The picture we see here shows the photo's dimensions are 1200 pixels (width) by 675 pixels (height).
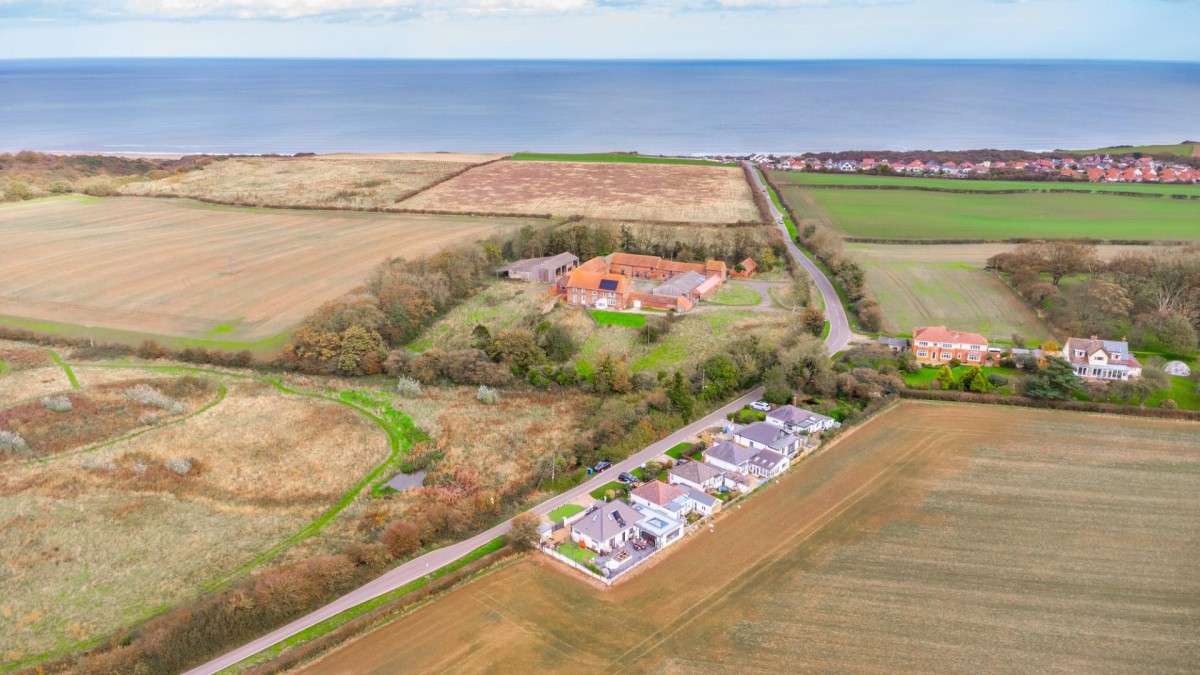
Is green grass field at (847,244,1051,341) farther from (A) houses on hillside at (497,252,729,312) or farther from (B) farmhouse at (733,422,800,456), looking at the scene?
(B) farmhouse at (733,422,800,456)

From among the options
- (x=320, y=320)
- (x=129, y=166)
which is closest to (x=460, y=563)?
(x=320, y=320)

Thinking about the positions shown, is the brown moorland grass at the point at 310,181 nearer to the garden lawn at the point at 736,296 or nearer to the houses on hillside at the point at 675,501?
the garden lawn at the point at 736,296

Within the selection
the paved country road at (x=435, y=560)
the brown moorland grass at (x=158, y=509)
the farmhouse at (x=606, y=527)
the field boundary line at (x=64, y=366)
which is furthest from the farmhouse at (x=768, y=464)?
the field boundary line at (x=64, y=366)

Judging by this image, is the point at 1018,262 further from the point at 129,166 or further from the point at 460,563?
the point at 129,166

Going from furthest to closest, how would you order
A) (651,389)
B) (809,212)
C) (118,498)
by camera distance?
(809,212), (651,389), (118,498)

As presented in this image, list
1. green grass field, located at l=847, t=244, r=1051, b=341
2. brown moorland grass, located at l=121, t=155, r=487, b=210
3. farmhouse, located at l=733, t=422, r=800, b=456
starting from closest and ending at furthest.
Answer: farmhouse, located at l=733, t=422, r=800, b=456 < green grass field, located at l=847, t=244, r=1051, b=341 < brown moorland grass, located at l=121, t=155, r=487, b=210

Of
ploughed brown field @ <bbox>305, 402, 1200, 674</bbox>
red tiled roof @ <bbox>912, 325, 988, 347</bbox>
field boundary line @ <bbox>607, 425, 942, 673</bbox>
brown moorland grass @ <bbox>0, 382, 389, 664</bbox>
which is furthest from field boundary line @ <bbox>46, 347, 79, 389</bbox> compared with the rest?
red tiled roof @ <bbox>912, 325, 988, 347</bbox>
